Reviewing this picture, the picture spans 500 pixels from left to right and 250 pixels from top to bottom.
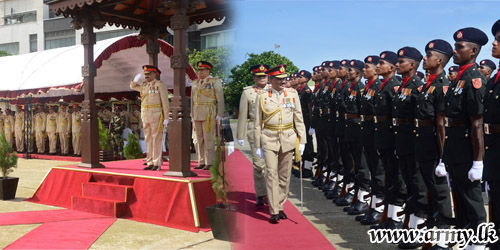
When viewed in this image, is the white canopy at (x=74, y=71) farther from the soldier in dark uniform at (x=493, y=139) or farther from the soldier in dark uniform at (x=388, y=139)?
the soldier in dark uniform at (x=493, y=139)

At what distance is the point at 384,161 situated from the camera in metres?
4.91

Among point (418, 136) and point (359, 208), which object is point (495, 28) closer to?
point (418, 136)

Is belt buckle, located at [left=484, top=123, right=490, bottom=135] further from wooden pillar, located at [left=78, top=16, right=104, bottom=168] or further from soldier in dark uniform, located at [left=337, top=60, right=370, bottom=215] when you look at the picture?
wooden pillar, located at [left=78, top=16, right=104, bottom=168]

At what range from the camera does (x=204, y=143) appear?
7605 millimetres

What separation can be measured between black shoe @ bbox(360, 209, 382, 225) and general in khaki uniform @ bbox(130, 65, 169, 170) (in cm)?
347

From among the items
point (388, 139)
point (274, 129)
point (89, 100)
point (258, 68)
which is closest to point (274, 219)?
point (274, 129)

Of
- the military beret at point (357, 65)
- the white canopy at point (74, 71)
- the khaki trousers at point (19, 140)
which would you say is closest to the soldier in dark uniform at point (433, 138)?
the military beret at point (357, 65)

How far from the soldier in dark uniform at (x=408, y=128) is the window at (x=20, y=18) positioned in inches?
2034

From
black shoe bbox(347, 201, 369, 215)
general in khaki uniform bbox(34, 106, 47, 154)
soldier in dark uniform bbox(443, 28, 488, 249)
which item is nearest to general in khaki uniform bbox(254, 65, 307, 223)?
black shoe bbox(347, 201, 369, 215)

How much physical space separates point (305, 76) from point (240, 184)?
7.95 meters

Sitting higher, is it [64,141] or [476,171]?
[476,171]

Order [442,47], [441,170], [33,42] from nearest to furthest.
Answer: [441,170]
[442,47]
[33,42]

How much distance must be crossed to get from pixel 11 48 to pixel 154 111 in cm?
5111

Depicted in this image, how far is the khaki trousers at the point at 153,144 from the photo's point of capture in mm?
7473
